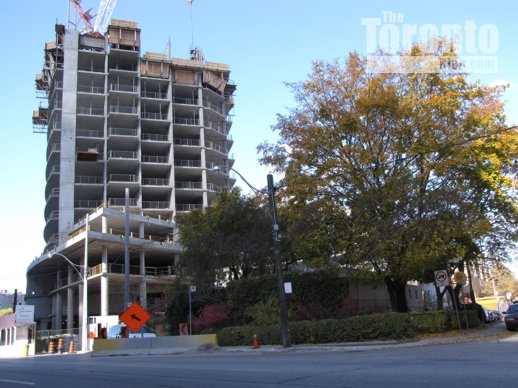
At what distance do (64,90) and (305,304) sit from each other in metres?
67.3

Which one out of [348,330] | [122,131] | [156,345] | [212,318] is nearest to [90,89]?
[122,131]

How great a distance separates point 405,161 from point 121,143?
65485mm

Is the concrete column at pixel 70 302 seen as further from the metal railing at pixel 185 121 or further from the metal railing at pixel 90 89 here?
the metal railing at pixel 185 121

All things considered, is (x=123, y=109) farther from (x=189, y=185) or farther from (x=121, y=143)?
(x=189, y=185)

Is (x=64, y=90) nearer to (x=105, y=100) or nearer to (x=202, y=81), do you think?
(x=105, y=100)

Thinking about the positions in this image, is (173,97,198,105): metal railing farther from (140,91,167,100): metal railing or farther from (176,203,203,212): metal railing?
(176,203,203,212): metal railing

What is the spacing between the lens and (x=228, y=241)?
33.6m

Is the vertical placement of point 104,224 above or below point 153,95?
below

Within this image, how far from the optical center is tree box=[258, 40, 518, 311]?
2439 centimetres

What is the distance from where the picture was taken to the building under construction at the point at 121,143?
75.8 meters

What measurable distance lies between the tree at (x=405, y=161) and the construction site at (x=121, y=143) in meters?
45.1

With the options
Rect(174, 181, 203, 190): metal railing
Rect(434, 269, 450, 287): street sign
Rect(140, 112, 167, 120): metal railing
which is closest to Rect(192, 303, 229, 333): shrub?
Rect(434, 269, 450, 287): street sign

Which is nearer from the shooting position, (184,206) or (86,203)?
(86,203)

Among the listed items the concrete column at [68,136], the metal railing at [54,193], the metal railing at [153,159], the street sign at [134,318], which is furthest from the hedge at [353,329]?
the metal railing at [54,193]
